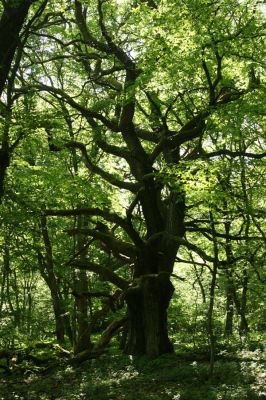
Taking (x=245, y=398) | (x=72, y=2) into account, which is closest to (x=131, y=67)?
(x=72, y=2)

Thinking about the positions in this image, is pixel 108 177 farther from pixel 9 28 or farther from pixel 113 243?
pixel 9 28

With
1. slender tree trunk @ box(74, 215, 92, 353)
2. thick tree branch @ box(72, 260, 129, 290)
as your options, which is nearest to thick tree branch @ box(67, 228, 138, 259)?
thick tree branch @ box(72, 260, 129, 290)

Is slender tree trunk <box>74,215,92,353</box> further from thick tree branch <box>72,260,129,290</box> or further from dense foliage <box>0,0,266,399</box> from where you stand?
thick tree branch <box>72,260,129,290</box>

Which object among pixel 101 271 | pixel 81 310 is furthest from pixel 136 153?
pixel 81 310

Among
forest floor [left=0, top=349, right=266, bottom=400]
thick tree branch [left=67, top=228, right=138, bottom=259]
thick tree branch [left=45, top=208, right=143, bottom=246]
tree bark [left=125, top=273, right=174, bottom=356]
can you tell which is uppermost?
thick tree branch [left=45, top=208, right=143, bottom=246]

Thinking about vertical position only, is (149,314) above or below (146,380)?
above

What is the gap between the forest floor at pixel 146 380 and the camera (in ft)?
27.0

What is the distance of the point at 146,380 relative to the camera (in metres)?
10.0

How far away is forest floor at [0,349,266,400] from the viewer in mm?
8227

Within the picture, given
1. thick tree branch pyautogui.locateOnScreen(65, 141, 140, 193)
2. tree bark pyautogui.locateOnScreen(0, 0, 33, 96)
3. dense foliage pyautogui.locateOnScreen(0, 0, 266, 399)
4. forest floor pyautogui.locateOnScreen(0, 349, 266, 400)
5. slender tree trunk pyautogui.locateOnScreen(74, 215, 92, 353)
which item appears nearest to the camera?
tree bark pyautogui.locateOnScreen(0, 0, 33, 96)

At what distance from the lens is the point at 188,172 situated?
32.1ft

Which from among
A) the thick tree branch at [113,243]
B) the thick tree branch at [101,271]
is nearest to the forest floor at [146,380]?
the thick tree branch at [101,271]

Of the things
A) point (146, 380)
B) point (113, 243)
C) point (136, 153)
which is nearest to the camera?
point (146, 380)

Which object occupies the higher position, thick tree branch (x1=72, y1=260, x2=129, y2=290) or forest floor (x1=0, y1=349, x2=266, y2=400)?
thick tree branch (x1=72, y1=260, x2=129, y2=290)
